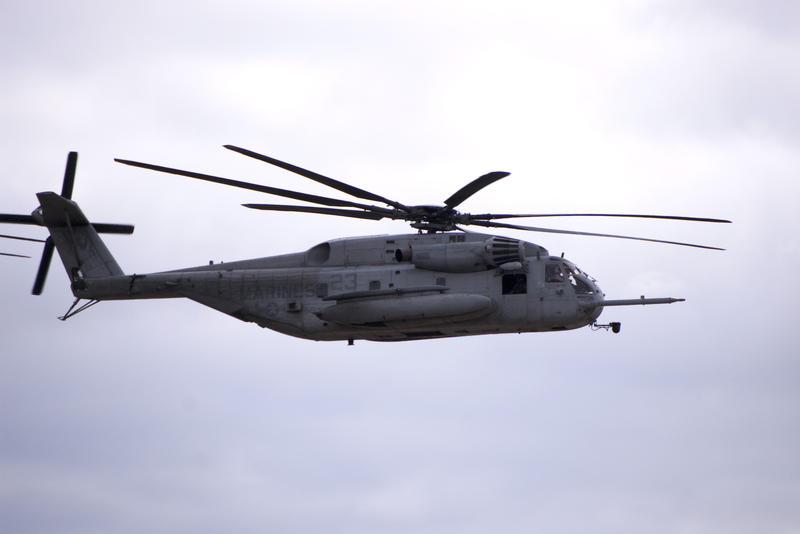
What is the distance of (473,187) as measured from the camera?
2612 cm

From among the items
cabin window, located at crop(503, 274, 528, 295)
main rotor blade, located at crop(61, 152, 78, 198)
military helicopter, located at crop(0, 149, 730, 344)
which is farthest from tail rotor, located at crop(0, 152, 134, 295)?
cabin window, located at crop(503, 274, 528, 295)

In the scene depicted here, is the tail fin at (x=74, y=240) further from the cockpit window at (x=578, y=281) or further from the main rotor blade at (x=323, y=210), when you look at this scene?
the cockpit window at (x=578, y=281)

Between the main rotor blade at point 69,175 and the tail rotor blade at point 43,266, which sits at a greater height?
the main rotor blade at point 69,175

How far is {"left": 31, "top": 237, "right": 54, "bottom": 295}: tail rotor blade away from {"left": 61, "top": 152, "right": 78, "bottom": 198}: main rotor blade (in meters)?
1.54

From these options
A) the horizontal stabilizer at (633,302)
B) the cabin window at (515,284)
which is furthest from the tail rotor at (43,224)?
the horizontal stabilizer at (633,302)

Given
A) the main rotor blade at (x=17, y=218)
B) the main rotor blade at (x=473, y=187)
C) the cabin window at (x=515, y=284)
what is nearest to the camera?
the main rotor blade at (x=473, y=187)

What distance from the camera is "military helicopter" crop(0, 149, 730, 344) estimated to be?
28062 mm

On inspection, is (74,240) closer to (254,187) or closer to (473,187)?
(254,187)

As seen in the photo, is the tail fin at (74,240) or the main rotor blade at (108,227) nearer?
the tail fin at (74,240)

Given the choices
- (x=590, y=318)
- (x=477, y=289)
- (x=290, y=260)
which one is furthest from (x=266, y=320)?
(x=590, y=318)

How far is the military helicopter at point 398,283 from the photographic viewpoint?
92.1 feet

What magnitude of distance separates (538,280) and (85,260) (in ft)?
45.8

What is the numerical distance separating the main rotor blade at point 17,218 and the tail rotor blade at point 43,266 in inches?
35.2

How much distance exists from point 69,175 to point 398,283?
37.0 ft
